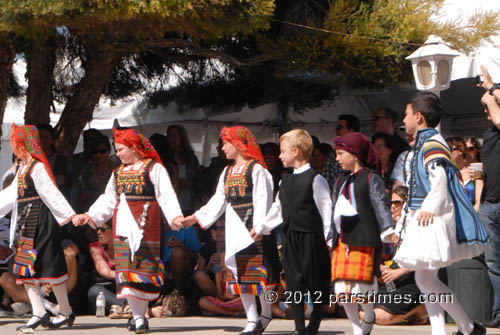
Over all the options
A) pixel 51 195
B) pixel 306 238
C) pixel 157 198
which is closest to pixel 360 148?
pixel 306 238

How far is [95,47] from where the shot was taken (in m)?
8.90

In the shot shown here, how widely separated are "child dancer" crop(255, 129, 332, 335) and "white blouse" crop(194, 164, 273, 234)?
0.31 meters

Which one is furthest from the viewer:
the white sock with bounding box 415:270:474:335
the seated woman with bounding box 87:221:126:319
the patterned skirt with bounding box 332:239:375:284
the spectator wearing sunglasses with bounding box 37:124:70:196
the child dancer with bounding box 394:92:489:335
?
the spectator wearing sunglasses with bounding box 37:124:70:196

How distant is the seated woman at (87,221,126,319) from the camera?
8484 mm

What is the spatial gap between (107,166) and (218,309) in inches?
83.2

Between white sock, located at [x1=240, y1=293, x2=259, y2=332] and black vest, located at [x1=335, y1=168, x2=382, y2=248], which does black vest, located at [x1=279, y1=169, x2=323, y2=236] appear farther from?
white sock, located at [x1=240, y1=293, x2=259, y2=332]

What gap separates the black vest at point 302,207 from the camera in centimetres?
633

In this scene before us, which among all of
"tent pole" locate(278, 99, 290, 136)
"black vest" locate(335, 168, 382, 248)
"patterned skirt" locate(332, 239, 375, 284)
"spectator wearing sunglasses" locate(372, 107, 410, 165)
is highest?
"tent pole" locate(278, 99, 290, 136)

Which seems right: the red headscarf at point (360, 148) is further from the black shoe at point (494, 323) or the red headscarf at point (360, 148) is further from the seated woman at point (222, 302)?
the seated woman at point (222, 302)

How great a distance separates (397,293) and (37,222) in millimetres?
3405

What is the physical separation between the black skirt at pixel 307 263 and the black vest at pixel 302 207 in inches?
2.2

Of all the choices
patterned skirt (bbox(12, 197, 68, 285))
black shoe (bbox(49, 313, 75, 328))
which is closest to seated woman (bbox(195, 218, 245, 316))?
black shoe (bbox(49, 313, 75, 328))

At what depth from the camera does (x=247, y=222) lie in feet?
22.5

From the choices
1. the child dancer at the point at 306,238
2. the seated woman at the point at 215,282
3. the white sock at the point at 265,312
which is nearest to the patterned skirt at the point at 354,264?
the child dancer at the point at 306,238
